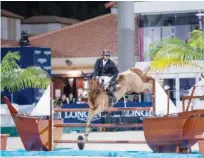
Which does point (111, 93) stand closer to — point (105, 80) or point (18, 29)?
point (105, 80)

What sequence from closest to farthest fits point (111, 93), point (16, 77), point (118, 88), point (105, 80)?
point (105, 80) → point (111, 93) → point (118, 88) → point (16, 77)

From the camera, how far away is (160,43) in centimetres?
1831

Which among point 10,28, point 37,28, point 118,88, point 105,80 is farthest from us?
point 37,28

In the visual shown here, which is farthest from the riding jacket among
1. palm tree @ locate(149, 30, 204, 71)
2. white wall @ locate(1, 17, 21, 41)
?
white wall @ locate(1, 17, 21, 41)

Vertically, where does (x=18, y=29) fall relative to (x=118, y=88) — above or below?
above

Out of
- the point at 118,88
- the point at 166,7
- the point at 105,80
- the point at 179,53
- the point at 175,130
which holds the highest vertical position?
the point at 166,7

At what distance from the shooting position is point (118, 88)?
17562 millimetres

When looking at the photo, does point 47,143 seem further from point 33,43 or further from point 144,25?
point 33,43

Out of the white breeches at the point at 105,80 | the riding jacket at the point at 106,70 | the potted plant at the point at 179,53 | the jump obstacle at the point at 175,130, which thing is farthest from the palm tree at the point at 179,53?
the jump obstacle at the point at 175,130

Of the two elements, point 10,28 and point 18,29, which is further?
point 18,29

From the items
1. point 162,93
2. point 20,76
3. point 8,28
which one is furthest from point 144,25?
point 162,93

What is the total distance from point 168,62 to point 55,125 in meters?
2.94

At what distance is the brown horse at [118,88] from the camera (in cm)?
1698

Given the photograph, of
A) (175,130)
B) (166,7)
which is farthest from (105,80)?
(166,7)
